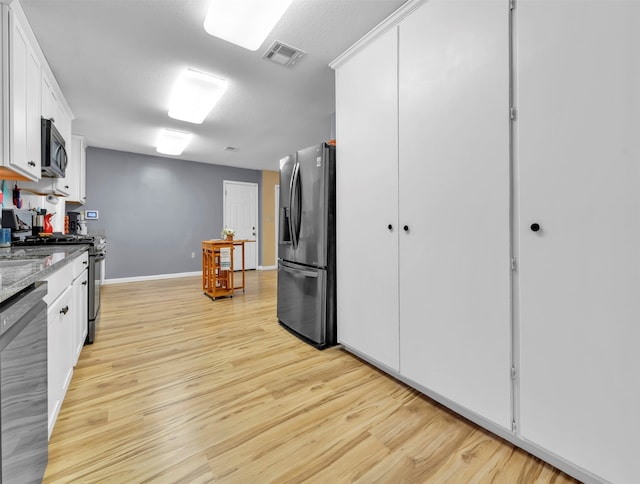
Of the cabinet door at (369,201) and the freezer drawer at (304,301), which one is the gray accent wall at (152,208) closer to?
the freezer drawer at (304,301)

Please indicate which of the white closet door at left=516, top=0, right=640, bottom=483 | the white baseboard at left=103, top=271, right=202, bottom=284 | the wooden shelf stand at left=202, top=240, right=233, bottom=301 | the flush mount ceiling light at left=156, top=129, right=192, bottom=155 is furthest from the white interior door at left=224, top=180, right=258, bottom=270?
the white closet door at left=516, top=0, right=640, bottom=483

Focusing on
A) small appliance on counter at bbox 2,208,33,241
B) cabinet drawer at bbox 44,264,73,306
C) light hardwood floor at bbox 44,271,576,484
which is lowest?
light hardwood floor at bbox 44,271,576,484

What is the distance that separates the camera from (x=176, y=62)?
254 centimetres

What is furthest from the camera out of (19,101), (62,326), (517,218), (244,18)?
(19,101)

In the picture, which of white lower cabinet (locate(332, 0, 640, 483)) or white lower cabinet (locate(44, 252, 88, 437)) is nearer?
white lower cabinet (locate(332, 0, 640, 483))

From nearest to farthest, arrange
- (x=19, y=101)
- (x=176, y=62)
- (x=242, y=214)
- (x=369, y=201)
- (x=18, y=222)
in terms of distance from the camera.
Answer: (x=19, y=101) → (x=369, y=201) → (x=176, y=62) → (x=18, y=222) → (x=242, y=214)

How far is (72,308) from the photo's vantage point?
1.89 meters

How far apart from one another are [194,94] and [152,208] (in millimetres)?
3670

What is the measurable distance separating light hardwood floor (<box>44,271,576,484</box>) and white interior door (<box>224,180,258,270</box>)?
14.4 ft

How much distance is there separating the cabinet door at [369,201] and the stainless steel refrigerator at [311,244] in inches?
3.8

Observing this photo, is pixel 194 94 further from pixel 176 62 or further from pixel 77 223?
pixel 77 223

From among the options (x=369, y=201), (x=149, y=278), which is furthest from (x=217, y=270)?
(x=369, y=201)

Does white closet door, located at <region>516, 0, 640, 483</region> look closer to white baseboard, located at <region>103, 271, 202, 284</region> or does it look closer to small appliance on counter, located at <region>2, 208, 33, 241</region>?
small appliance on counter, located at <region>2, 208, 33, 241</region>

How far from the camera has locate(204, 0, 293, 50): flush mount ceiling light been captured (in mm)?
1706
